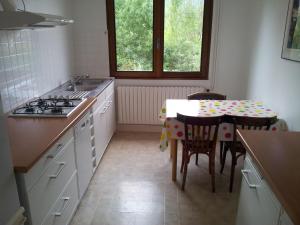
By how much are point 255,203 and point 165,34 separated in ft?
9.81

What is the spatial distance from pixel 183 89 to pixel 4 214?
10.4ft

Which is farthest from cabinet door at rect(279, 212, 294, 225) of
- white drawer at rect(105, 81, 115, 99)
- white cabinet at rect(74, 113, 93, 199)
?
white drawer at rect(105, 81, 115, 99)

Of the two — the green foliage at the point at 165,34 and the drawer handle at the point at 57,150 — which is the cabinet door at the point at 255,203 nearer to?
the drawer handle at the point at 57,150

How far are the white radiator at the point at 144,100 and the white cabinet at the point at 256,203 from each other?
2.45 meters

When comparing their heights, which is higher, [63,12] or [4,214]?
[63,12]

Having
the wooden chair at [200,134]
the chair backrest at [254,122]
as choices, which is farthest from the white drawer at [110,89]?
the chair backrest at [254,122]

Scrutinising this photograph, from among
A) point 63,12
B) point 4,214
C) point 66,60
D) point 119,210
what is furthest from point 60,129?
point 63,12

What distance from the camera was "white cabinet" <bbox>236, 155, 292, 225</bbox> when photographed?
4.01 feet

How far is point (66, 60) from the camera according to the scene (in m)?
3.67

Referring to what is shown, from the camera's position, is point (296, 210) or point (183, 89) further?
point (183, 89)

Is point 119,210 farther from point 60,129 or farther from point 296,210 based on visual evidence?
point 296,210

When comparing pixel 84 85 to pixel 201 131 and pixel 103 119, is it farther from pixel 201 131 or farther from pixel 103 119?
pixel 201 131

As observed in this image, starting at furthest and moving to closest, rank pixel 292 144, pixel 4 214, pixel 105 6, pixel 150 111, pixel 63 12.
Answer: pixel 150 111 → pixel 105 6 → pixel 63 12 → pixel 292 144 → pixel 4 214

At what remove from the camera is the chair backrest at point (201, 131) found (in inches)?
95.7
